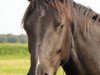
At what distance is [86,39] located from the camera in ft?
16.1

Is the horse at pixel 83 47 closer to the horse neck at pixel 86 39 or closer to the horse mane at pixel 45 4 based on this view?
the horse neck at pixel 86 39

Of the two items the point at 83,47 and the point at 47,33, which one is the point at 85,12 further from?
the point at 47,33

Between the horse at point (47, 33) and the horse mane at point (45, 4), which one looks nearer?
the horse at point (47, 33)

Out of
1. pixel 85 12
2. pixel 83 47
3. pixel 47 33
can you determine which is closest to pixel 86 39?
pixel 83 47

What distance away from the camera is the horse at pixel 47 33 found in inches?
162

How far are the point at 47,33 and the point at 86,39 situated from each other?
3.06ft

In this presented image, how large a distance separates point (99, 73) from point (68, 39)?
0.79 m

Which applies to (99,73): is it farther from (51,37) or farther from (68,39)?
(51,37)

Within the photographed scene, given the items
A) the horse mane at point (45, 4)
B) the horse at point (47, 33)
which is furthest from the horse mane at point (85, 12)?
the horse mane at point (45, 4)

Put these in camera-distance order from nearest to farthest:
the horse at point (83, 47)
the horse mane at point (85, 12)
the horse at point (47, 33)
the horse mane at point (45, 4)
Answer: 1. the horse at point (47, 33)
2. the horse mane at point (45, 4)
3. the horse at point (83, 47)
4. the horse mane at point (85, 12)

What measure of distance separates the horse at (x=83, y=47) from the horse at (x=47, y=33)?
0.21m

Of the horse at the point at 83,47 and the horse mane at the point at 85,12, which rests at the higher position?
the horse mane at the point at 85,12

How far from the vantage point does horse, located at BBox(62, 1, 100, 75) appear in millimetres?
4812

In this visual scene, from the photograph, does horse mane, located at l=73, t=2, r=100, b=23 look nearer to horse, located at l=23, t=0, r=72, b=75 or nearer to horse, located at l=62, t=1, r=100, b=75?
horse, located at l=62, t=1, r=100, b=75
